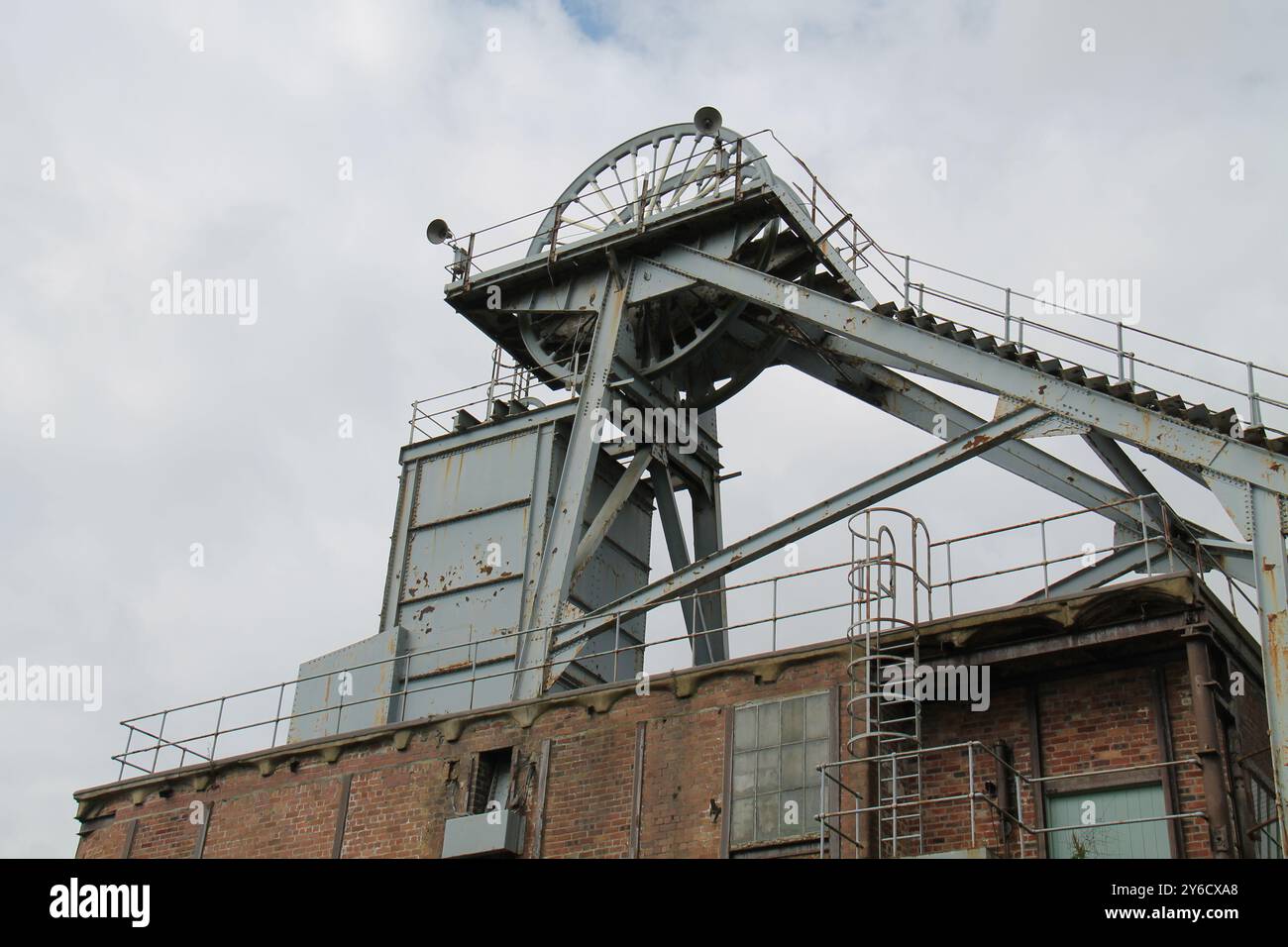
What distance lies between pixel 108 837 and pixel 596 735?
728cm

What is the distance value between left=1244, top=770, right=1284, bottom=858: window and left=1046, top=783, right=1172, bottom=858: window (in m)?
0.77

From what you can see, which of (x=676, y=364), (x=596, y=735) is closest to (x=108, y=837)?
(x=596, y=735)

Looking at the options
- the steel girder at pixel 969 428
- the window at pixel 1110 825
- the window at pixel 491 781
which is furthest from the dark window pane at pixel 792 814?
the steel girder at pixel 969 428

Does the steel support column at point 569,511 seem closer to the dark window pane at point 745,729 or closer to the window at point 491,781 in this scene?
the window at point 491,781

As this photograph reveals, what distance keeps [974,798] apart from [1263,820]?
104 inches

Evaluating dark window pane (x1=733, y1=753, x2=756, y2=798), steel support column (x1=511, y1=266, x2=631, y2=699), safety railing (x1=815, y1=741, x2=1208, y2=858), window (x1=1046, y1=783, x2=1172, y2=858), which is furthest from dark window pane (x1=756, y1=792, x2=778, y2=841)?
steel support column (x1=511, y1=266, x2=631, y2=699)

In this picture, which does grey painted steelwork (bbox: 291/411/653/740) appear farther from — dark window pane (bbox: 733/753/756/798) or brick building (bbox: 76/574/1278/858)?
dark window pane (bbox: 733/753/756/798)

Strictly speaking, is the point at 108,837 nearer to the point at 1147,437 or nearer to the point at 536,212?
the point at 536,212

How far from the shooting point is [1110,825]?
38.5 ft

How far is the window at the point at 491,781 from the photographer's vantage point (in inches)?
599

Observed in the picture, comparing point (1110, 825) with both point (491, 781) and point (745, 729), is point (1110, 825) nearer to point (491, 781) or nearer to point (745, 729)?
point (745, 729)

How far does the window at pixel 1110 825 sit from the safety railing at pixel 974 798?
0.23 ft

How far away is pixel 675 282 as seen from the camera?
18.2 meters

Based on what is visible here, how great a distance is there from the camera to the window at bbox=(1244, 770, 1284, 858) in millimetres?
11719
